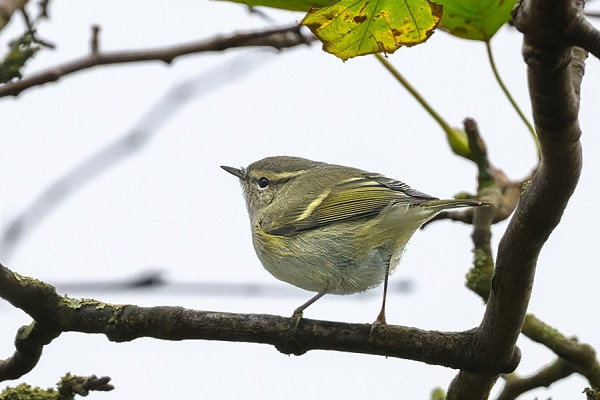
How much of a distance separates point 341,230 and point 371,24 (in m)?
2.31

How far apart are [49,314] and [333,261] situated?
1.91 metres

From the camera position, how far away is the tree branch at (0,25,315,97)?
2.75 m

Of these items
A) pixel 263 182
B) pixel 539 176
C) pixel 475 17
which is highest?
pixel 263 182

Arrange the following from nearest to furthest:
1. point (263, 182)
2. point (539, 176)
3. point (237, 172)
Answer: point (539, 176), point (263, 182), point (237, 172)

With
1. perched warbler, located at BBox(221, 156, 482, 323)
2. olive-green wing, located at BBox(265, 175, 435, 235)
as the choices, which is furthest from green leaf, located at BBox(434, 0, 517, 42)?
olive-green wing, located at BBox(265, 175, 435, 235)

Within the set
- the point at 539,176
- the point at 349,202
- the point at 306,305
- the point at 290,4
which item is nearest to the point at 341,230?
the point at 349,202

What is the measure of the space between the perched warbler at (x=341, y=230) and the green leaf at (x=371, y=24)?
1.60 metres

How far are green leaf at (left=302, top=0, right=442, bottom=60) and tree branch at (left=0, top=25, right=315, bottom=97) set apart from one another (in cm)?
113

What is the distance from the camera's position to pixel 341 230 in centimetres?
428

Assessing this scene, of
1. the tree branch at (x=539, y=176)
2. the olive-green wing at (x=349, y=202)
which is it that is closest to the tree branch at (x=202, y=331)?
the tree branch at (x=539, y=176)

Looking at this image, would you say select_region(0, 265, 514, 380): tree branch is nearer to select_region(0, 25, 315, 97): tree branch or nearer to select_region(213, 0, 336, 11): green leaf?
select_region(0, 25, 315, 97): tree branch

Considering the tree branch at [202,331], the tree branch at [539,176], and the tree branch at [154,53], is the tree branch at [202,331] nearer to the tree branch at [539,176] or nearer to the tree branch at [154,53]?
the tree branch at [539,176]

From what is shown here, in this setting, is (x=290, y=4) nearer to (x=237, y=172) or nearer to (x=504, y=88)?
(x=504, y=88)

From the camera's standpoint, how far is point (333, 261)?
4133 mm
